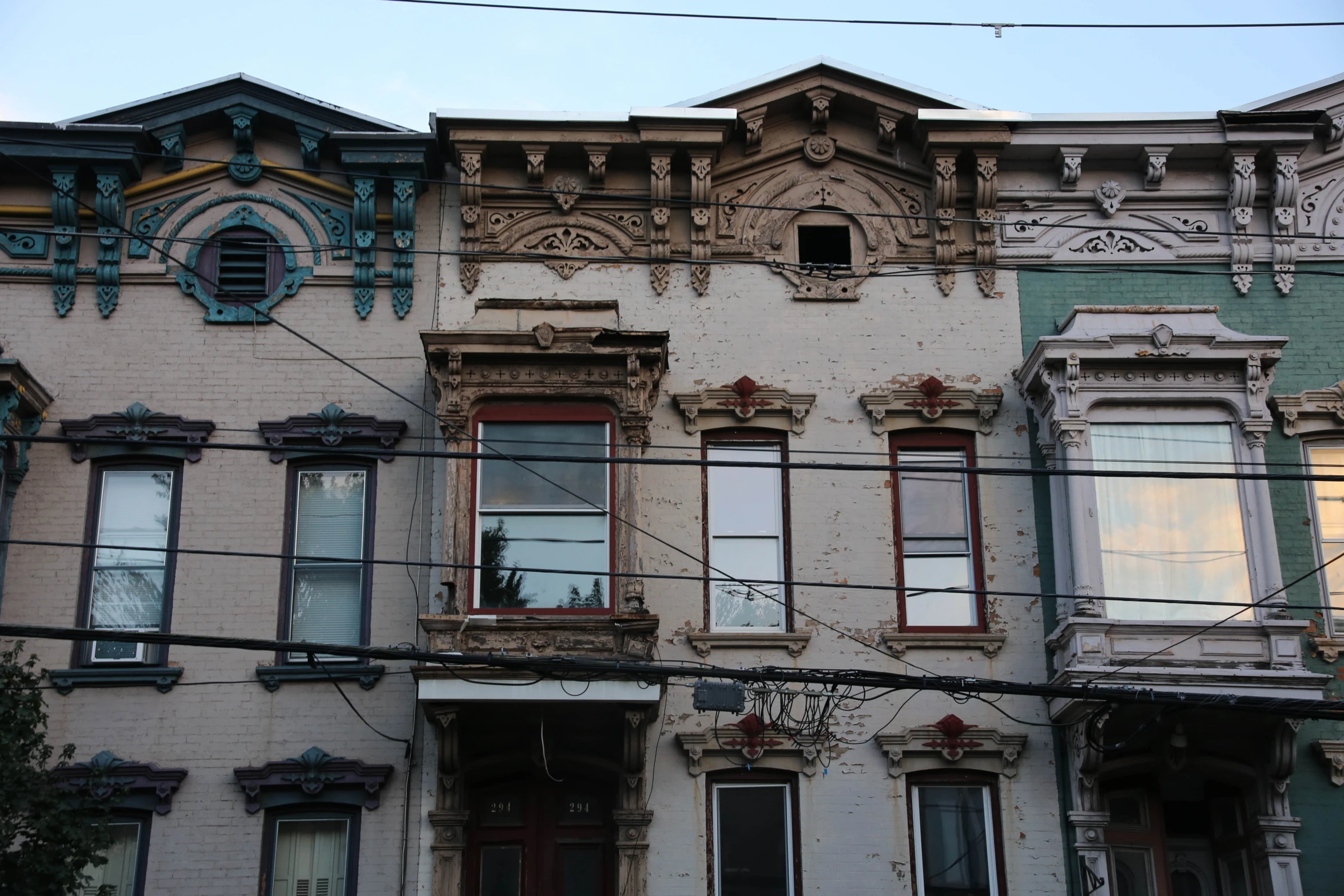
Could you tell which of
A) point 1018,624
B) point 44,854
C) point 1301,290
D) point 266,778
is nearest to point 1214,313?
point 1301,290

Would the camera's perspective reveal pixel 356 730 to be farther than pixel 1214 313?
No

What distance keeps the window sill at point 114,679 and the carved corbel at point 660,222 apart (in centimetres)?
612

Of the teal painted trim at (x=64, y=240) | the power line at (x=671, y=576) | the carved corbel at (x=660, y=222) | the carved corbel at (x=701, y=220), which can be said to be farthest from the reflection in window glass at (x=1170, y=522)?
the teal painted trim at (x=64, y=240)

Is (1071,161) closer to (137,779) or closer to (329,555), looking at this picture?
(329,555)

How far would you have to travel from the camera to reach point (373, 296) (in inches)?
647

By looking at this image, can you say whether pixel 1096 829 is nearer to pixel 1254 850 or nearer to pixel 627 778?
pixel 1254 850

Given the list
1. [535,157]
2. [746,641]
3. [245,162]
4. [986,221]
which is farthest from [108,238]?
[986,221]

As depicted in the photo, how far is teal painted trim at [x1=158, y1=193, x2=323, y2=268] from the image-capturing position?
1659cm

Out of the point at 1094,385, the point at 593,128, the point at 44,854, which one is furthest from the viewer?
the point at 593,128

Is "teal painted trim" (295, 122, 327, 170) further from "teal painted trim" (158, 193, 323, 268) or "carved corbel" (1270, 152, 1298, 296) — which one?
"carved corbel" (1270, 152, 1298, 296)

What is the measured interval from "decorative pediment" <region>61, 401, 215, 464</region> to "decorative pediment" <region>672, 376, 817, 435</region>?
4729 millimetres

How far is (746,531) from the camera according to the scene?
623 inches

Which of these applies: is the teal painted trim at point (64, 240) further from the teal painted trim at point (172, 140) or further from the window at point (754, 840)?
the window at point (754, 840)

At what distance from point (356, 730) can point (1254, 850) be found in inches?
325
